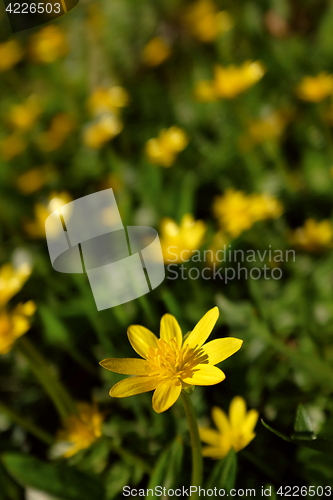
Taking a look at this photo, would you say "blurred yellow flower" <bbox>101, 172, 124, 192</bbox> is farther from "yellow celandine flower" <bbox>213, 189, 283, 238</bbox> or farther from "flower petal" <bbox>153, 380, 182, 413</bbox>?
"flower petal" <bbox>153, 380, 182, 413</bbox>

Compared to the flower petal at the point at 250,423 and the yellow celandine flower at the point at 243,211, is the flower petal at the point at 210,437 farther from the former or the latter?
the yellow celandine flower at the point at 243,211

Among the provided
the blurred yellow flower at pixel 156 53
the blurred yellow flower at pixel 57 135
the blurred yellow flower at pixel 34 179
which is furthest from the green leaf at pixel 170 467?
the blurred yellow flower at pixel 156 53

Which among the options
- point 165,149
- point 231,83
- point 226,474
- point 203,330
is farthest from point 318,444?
point 231,83

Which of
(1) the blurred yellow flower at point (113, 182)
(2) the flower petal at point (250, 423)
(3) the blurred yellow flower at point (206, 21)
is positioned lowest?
(2) the flower petal at point (250, 423)

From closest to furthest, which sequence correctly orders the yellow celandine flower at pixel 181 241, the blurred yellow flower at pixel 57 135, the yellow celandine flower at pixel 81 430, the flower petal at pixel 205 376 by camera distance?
1. the flower petal at pixel 205 376
2. the yellow celandine flower at pixel 81 430
3. the yellow celandine flower at pixel 181 241
4. the blurred yellow flower at pixel 57 135

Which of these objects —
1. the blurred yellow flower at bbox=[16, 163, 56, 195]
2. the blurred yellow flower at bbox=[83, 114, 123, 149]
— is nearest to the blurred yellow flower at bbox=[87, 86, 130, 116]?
the blurred yellow flower at bbox=[83, 114, 123, 149]

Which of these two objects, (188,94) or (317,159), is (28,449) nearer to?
(317,159)

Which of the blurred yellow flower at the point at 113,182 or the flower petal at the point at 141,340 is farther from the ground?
the flower petal at the point at 141,340
